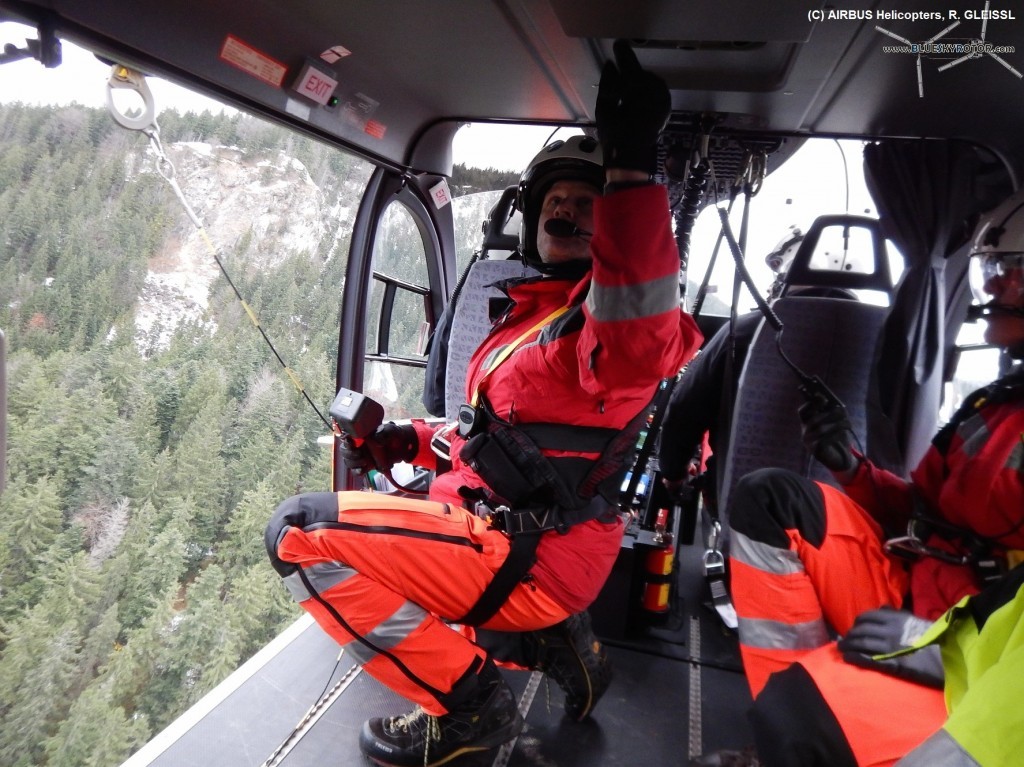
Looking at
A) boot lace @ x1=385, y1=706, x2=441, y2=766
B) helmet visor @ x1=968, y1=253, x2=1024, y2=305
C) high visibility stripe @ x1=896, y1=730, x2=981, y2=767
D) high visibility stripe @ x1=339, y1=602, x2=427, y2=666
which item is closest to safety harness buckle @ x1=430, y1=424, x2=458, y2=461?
high visibility stripe @ x1=339, y1=602, x2=427, y2=666

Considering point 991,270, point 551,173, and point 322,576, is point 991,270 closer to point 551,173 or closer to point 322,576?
point 551,173

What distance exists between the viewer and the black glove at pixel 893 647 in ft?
4.50

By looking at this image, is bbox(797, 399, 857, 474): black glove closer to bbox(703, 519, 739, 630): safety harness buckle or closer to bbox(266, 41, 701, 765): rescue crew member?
bbox(266, 41, 701, 765): rescue crew member

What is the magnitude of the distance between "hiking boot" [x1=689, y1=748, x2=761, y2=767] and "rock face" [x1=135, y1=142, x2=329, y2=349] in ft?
7.70

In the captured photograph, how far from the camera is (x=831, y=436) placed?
2168mm

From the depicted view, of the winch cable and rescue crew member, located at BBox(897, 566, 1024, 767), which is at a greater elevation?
the winch cable

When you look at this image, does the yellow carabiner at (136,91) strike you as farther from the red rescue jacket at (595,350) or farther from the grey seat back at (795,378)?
the grey seat back at (795,378)

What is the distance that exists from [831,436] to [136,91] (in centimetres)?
249

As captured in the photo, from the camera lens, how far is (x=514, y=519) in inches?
75.5

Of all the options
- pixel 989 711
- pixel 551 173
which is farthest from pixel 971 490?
pixel 551 173

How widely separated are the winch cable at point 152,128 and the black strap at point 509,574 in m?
1.37

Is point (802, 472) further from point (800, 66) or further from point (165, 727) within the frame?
point (165, 727)

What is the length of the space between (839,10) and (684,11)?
0.41 metres

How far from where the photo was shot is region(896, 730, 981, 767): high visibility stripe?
833mm
